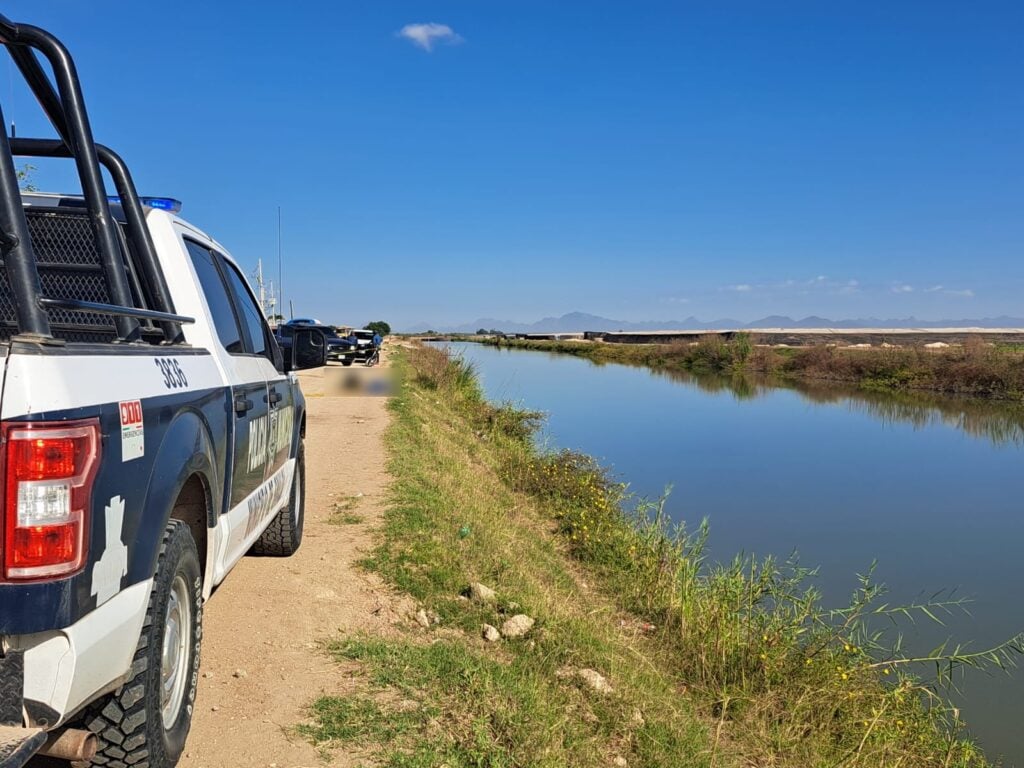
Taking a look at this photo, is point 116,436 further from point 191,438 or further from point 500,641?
point 500,641

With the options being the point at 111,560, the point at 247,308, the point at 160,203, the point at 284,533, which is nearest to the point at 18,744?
the point at 111,560

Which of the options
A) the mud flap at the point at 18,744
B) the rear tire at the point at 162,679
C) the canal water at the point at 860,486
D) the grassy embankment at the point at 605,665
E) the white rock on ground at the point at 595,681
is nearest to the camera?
the mud flap at the point at 18,744

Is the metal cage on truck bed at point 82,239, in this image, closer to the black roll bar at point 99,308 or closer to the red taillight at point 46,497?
the black roll bar at point 99,308

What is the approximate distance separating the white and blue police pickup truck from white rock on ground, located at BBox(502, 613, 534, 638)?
1.75 meters

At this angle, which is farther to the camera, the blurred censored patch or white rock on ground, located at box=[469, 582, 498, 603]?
the blurred censored patch

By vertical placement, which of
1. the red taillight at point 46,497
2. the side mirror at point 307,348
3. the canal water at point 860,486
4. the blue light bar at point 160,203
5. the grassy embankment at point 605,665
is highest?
the blue light bar at point 160,203

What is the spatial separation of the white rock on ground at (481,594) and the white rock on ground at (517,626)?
404 millimetres

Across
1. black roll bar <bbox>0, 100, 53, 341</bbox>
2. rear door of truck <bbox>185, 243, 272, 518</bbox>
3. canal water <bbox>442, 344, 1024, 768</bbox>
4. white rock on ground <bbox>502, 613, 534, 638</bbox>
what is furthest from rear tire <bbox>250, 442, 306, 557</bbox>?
canal water <bbox>442, 344, 1024, 768</bbox>

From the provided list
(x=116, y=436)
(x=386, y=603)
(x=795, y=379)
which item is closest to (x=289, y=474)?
(x=386, y=603)

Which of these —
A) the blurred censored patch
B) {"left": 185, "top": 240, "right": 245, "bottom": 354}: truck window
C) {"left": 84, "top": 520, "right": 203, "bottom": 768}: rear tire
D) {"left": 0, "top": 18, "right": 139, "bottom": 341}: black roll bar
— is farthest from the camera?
the blurred censored patch

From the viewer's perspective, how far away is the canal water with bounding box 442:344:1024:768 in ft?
28.6

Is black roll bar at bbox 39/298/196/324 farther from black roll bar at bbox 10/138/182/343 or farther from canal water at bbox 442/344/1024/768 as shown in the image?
canal water at bbox 442/344/1024/768

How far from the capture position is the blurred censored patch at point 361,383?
2179 centimetres

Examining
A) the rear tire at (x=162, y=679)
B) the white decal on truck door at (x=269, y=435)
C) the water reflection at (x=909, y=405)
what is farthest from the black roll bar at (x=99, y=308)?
the water reflection at (x=909, y=405)
